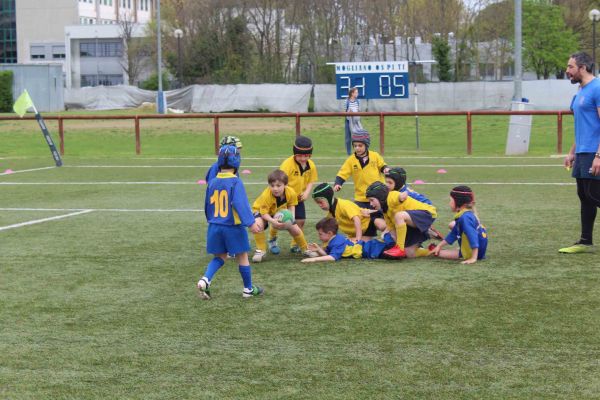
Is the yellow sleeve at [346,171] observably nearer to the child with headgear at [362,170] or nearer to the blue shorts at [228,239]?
the child with headgear at [362,170]

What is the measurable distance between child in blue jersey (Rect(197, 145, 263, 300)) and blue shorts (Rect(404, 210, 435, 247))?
2.21 meters

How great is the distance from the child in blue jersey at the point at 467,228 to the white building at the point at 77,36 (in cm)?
8414

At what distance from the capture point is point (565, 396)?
15.7 feet

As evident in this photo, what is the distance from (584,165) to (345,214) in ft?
→ 8.01

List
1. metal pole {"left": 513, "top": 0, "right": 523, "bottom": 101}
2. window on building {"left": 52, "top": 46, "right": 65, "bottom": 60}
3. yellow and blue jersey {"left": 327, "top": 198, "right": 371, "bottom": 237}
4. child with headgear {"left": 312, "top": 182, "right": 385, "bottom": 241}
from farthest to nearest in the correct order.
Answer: window on building {"left": 52, "top": 46, "right": 65, "bottom": 60} < metal pole {"left": 513, "top": 0, "right": 523, "bottom": 101} < yellow and blue jersey {"left": 327, "top": 198, "right": 371, "bottom": 237} < child with headgear {"left": 312, "top": 182, "right": 385, "bottom": 241}

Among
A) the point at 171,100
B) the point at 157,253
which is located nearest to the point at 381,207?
the point at 157,253

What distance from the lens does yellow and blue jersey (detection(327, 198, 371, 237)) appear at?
→ 31.2 ft

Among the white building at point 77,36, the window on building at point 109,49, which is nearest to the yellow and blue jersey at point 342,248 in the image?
the white building at point 77,36

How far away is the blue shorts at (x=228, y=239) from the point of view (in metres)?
7.16

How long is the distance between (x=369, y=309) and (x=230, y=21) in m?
59.2

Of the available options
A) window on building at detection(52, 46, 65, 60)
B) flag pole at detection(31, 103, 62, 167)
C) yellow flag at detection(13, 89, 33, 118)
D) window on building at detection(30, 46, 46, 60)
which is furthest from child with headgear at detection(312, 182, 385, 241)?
window on building at detection(30, 46, 46, 60)

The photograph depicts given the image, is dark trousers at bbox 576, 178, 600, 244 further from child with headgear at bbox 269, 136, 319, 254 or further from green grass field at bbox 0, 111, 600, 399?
child with headgear at bbox 269, 136, 319, 254

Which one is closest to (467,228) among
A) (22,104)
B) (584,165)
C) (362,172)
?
(584,165)

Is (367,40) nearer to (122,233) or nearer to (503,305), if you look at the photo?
(122,233)
